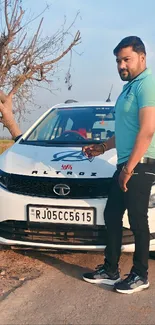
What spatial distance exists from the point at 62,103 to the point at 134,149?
3.11 metres

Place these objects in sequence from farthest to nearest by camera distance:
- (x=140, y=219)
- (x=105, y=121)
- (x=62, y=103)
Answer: (x=62, y=103) → (x=105, y=121) → (x=140, y=219)

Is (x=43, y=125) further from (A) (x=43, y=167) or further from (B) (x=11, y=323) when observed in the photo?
(B) (x=11, y=323)

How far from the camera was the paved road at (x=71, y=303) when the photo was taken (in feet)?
9.75

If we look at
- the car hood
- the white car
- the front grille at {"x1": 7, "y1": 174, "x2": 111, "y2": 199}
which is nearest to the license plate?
the white car

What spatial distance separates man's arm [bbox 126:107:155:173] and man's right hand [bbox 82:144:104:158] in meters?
0.76

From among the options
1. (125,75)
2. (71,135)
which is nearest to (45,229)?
(125,75)

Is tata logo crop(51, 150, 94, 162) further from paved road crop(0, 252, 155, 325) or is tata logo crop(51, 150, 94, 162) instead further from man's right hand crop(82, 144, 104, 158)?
paved road crop(0, 252, 155, 325)

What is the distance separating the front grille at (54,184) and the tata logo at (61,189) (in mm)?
25

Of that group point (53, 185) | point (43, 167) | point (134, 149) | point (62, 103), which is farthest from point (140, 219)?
point (62, 103)

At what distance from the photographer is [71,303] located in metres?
3.25

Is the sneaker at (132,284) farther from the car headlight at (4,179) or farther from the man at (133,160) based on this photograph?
the car headlight at (4,179)

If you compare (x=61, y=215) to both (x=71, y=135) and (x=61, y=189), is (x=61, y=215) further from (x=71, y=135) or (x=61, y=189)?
(x=71, y=135)

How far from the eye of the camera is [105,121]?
530cm

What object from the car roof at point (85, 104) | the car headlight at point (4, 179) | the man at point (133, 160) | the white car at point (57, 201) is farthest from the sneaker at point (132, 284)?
the car roof at point (85, 104)
